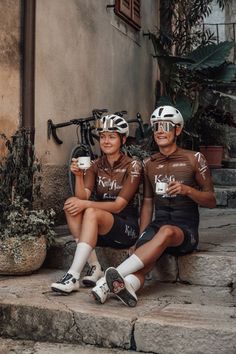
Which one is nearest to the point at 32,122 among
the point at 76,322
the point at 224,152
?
the point at 76,322

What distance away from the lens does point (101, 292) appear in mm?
3521

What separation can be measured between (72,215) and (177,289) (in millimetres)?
973

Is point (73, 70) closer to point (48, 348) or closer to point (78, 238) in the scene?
point (78, 238)

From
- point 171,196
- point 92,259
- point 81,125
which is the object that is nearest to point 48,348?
point 92,259

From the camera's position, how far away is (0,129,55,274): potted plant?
4.32 metres

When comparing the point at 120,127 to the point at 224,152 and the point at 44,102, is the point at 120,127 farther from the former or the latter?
the point at 224,152

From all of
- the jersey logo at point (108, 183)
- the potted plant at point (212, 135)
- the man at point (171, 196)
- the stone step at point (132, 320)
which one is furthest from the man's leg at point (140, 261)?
the potted plant at point (212, 135)

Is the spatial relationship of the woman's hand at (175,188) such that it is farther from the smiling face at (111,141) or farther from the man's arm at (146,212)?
the smiling face at (111,141)

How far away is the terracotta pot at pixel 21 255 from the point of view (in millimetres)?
4289

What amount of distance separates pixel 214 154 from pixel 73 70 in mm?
3260

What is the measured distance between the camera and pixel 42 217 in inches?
176

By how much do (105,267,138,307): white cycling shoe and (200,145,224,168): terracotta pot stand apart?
17.2 feet

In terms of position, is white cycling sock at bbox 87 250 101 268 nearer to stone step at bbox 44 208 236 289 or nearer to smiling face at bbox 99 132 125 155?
stone step at bbox 44 208 236 289

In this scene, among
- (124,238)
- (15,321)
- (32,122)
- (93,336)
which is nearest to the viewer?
(93,336)
